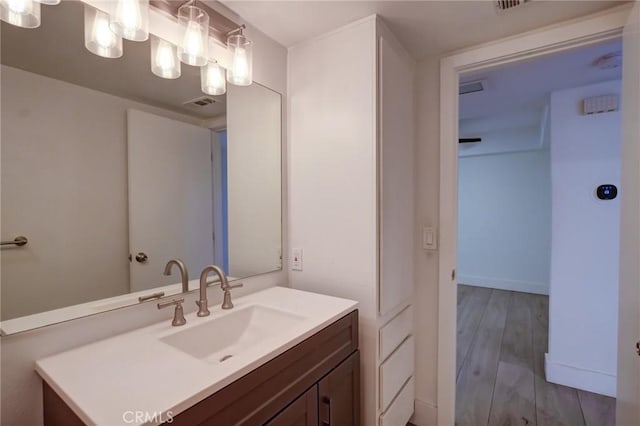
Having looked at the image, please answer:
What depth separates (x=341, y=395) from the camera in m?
1.22

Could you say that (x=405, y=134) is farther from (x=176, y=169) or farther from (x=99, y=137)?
(x=99, y=137)

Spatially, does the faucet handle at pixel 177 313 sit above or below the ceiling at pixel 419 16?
below

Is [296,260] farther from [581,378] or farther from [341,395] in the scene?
[581,378]

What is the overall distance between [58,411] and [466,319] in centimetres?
375

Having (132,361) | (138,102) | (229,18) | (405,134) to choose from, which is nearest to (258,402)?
(132,361)

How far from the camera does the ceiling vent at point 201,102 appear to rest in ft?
4.41

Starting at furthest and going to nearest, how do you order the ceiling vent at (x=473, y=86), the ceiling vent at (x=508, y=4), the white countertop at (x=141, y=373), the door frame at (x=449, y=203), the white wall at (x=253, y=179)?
the ceiling vent at (x=473, y=86) → the door frame at (x=449, y=203) → the white wall at (x=253, y=179) → the ceiling vent at (x=508, y=4) → the white countertop at (x=141, y=373)

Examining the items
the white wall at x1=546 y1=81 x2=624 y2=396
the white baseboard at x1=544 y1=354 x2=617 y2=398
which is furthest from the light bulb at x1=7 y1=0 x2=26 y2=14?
the white baseboard at x1=544 y1=354 x2=617 y2=398

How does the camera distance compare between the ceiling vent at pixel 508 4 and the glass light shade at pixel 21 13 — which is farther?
the ceiling vent at pixel 508 4

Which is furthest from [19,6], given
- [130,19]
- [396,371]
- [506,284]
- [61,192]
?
[506,284]

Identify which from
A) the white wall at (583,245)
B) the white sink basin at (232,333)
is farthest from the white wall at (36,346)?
the white wall at (583,245)

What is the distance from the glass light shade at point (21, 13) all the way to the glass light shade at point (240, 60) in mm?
666

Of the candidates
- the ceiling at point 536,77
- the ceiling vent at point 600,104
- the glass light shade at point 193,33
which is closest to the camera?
the glass light shade at point 193,33

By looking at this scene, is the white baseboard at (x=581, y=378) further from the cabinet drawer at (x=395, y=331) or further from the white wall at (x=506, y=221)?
the white wall at (x=506, y=221)
